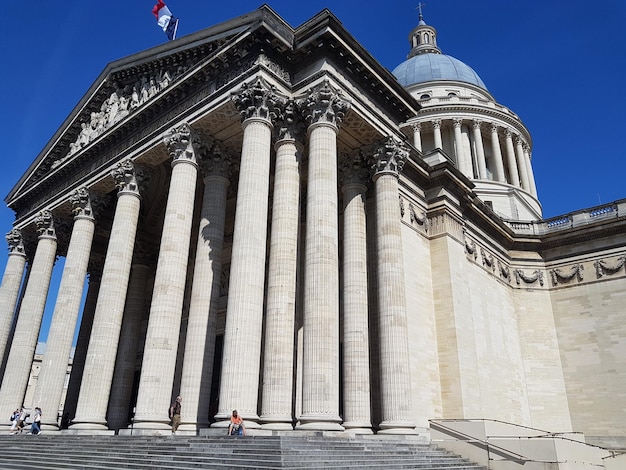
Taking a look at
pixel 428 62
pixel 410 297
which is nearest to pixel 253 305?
pixel 410 297

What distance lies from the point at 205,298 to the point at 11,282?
56.3 ft

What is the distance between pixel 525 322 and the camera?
3334 cm

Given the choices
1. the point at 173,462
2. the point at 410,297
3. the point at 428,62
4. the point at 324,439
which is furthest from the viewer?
the point at 428,62

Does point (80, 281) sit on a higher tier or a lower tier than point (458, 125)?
lower

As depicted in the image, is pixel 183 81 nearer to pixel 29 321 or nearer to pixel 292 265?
pixel 292 265

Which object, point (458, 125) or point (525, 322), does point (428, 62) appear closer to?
point (458, 125)

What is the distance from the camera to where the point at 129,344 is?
27.1 meters

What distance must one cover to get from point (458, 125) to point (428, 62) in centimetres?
1372

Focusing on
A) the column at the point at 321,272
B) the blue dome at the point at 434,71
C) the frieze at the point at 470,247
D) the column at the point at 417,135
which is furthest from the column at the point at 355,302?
the blue dome at the point at 434,71

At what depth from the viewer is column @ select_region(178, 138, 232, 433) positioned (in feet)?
57.8

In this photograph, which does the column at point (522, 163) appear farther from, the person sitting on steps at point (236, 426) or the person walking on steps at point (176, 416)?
the person sitting on steps at point (236, 426)

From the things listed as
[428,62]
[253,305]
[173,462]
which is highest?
[428,62]

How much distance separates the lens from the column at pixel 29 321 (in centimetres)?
2500

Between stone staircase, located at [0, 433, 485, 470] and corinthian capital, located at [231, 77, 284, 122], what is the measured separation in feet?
36.5
